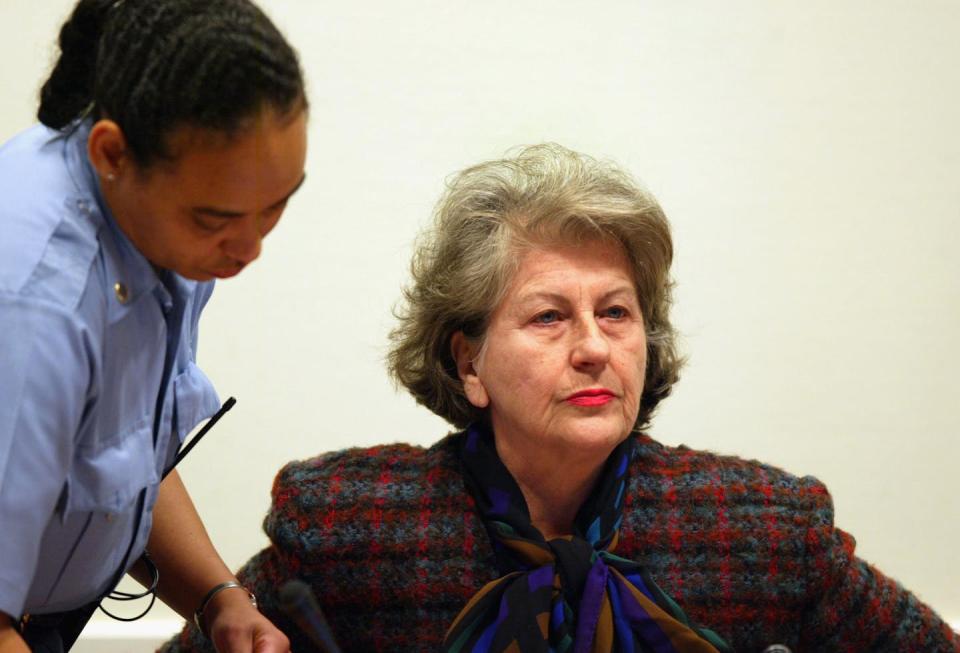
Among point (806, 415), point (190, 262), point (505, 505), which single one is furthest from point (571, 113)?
point (190, 262)

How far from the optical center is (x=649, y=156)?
251 centimetres

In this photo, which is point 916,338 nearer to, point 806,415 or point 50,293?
point 806,415

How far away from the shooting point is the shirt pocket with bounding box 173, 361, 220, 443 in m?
1.25

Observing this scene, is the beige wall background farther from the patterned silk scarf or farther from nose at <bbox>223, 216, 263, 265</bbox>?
nose at <bbox>223, 216, 263, 265</bbox>

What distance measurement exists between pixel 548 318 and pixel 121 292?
716 mm

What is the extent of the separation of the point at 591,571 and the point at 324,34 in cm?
138

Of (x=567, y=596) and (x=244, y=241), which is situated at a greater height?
(x=244, y=241)

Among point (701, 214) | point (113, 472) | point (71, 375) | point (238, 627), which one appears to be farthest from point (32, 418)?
point (701, 214)

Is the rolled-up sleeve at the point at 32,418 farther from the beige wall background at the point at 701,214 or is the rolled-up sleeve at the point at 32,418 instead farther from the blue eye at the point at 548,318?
the beige wall background at the point at 701,214

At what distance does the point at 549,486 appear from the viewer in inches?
64.3

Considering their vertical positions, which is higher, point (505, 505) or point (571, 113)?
point (571, 113)

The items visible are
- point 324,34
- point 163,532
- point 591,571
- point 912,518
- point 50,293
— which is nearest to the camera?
point 50,293

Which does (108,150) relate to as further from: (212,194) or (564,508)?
(564,508)

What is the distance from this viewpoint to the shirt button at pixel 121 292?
3.30 feet
